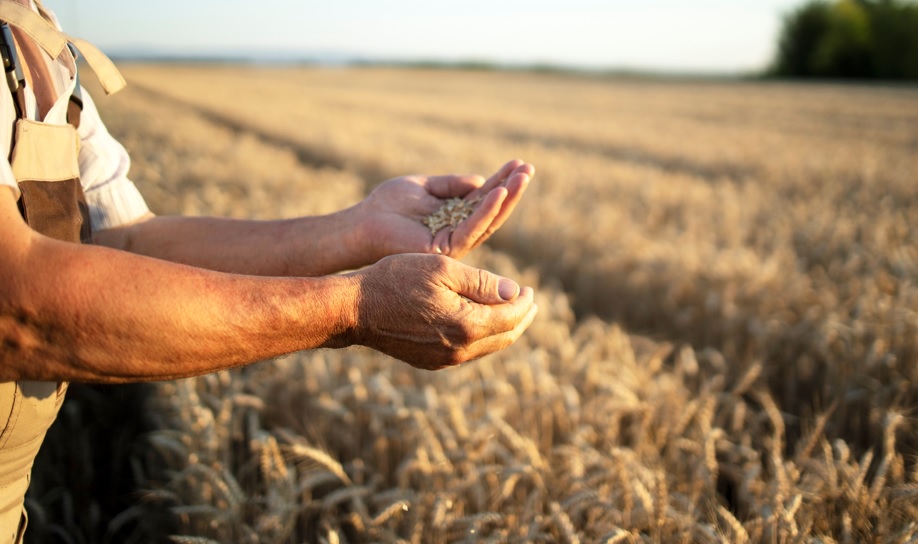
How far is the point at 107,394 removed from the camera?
277 centimetres

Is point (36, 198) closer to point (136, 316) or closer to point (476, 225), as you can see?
point (136, 316)

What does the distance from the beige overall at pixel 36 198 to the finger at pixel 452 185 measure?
2.72 feet

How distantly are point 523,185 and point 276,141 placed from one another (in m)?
10.4

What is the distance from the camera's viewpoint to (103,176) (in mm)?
1515


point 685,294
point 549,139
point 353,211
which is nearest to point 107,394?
point 353,211

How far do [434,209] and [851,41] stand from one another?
2621 inches

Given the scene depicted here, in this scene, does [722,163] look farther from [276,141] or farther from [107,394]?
[107,394]

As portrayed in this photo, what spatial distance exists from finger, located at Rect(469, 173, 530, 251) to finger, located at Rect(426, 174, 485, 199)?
0.19 meters

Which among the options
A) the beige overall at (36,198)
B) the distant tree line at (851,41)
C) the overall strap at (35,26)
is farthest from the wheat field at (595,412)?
the distant tree line at (851,41)

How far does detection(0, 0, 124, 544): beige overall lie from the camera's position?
3.67ft

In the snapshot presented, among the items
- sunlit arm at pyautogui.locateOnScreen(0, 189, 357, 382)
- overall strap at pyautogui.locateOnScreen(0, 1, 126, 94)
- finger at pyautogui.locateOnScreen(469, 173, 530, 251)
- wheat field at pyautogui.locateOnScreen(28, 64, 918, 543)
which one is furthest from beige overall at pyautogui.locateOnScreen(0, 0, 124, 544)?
finger at pyautogui.locateOnScreen(469, 173, 530, 251)

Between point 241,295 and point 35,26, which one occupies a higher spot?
point 35,26

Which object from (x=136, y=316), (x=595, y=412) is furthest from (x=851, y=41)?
(x=136, y=316)

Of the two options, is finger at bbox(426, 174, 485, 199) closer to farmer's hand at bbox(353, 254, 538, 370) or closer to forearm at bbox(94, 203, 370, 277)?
forearm at bbox(94, 203, 370, 277)
